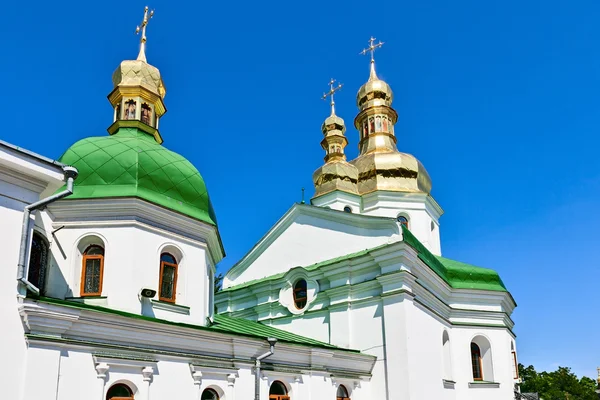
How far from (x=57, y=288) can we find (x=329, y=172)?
1546cm

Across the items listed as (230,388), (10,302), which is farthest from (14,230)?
(230,388)

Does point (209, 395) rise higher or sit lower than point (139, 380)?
lower

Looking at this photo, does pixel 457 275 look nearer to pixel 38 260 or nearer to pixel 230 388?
pixel 230 388

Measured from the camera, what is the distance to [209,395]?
10523 mm

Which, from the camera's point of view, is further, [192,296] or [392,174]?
[392,174]

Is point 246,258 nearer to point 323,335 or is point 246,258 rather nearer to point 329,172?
point 323,335

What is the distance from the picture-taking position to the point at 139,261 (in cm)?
1079

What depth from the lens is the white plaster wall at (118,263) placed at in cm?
1048

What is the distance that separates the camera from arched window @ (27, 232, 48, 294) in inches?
399

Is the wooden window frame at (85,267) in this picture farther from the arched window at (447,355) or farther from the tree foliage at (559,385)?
the tree foliage at (559,385)

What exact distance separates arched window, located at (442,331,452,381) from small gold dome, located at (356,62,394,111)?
12.4 metres

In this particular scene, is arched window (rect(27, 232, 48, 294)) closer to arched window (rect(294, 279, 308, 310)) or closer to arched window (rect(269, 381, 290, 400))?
arched window (rect(269, 381, 290, 400))

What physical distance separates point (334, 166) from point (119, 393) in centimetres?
1675

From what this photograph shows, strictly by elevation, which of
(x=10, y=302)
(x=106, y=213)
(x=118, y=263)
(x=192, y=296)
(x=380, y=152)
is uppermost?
(x=380, y=152)
